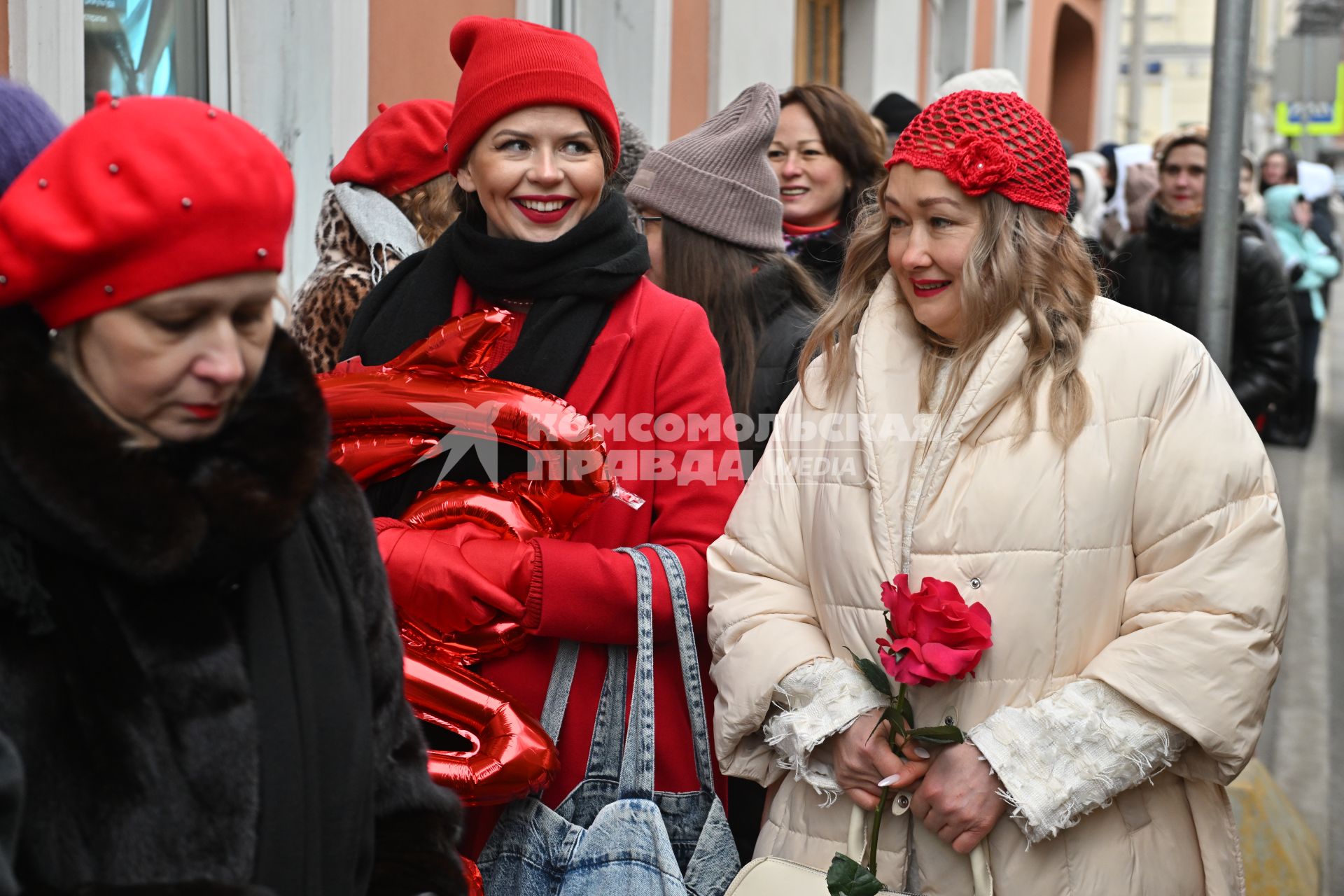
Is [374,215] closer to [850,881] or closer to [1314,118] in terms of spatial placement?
[850,881]

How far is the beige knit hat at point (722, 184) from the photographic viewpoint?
3656mm

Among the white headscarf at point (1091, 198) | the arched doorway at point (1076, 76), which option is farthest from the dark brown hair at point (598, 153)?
the arched doorway at point (1076, 76)

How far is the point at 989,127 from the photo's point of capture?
2.54 metres

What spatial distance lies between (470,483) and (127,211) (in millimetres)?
1170

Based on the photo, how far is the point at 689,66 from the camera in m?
7.96

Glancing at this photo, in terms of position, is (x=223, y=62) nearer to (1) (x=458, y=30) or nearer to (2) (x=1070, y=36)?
(1) (x=458, y=30)

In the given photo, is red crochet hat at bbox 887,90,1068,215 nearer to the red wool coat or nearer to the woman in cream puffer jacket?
the woman in cream puffer jacket

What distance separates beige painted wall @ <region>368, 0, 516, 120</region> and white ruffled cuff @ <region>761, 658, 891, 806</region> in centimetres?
325

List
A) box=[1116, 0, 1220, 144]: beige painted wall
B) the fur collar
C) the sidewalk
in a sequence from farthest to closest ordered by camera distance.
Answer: box=[1116, 0, 1220, 144]: beige painted wall < the sidewalk < the fur collar

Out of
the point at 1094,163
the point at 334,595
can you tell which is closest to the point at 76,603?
the point at 334,595

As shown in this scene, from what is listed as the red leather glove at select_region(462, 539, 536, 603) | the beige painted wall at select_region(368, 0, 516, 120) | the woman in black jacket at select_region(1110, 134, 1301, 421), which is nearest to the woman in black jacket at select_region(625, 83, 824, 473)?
the red leather glove at select_region(462, 539, 536, 603)

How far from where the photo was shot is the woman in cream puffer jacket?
2.33m

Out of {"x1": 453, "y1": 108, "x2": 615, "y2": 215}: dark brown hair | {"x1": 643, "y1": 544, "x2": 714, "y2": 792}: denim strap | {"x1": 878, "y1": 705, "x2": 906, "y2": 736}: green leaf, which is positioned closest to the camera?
{"x1": 878, "y1": 705, "x2": 906, "y2": 736}: green leaf

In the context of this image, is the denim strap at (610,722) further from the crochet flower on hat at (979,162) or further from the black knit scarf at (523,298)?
the crochet flower on hat at (979,162)
